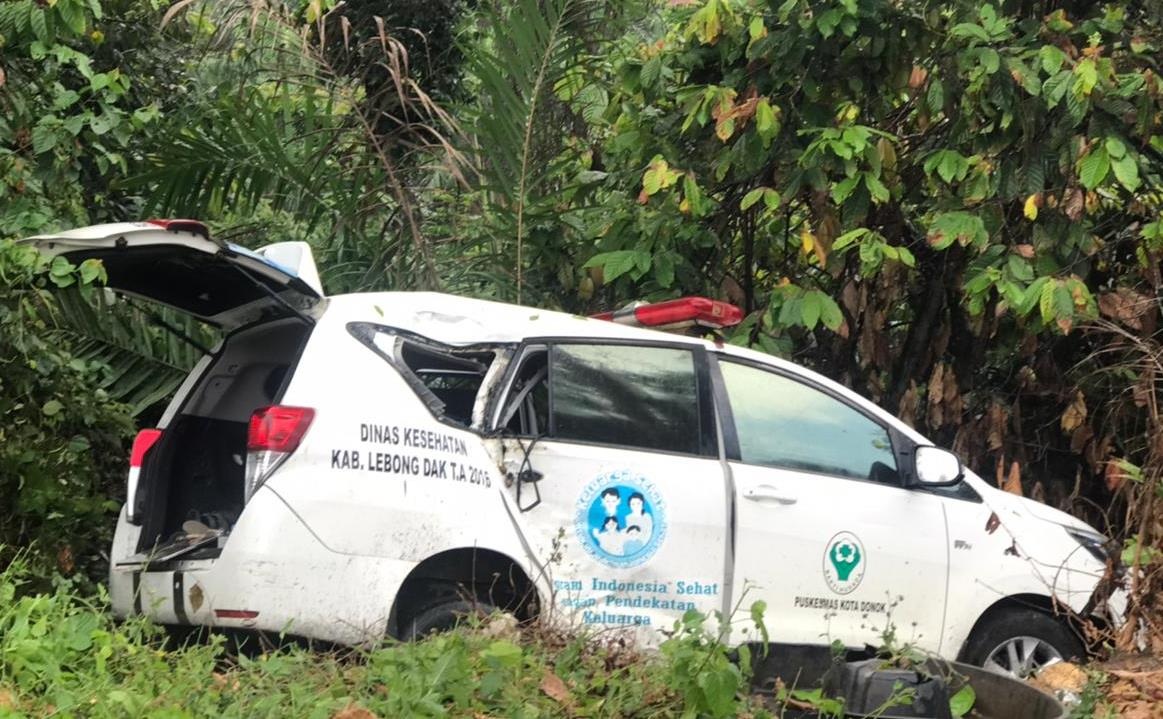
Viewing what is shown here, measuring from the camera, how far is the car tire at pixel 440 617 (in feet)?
15.8

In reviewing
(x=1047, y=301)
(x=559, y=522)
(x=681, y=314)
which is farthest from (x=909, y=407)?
(x=559, y=522)

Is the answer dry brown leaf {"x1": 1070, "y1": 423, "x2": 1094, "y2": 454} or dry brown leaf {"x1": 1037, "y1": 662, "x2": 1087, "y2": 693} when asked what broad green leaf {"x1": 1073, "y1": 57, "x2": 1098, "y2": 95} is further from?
dry brown leaf {"x1": 1037, "y1": 662, "x2": 1087, "y2": 693}

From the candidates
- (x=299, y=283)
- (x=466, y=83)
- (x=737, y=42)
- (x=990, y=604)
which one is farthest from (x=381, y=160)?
(x=990, y=604)

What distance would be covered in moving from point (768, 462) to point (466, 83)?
15.5 ft

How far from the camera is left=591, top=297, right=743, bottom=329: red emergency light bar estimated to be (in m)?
5.82

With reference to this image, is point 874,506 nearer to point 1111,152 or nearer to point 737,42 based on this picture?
point 1111,152

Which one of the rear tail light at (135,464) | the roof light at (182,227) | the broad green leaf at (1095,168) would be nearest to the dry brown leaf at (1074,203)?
the broad green leaf at (1095,168)

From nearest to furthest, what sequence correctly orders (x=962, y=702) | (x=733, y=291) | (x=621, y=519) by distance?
(x=962, y=702) < (x=621, y=519) < (x=733, y=291)

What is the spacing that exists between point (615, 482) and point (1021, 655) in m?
2.16

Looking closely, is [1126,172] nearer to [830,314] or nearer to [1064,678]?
[830,314]

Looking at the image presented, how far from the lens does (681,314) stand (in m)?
5.82

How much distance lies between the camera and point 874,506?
5.76m

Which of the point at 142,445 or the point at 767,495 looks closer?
the point at 767,495

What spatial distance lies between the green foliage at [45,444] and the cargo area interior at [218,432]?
0.67m
